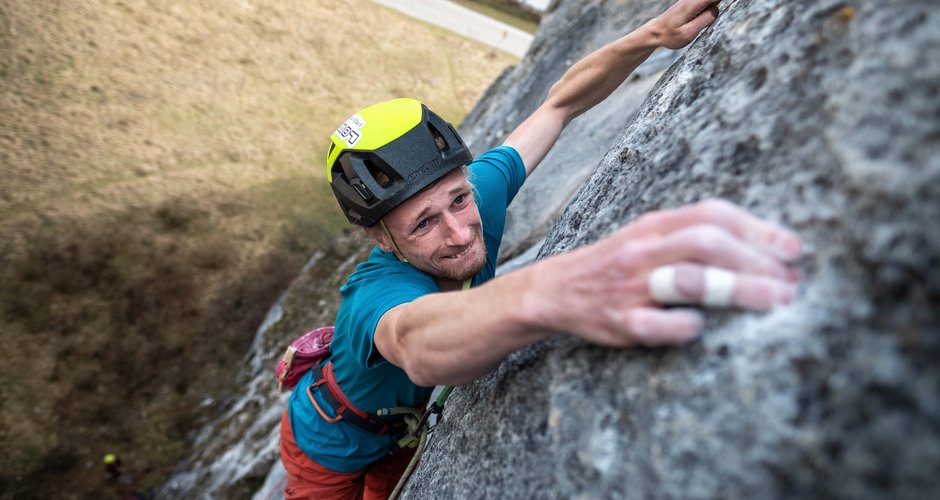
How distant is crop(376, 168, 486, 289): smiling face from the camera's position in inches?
114

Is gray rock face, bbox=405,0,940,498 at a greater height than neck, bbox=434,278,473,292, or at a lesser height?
greater

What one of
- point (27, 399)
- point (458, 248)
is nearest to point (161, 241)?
point (27, 399)

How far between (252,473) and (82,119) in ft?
35.1

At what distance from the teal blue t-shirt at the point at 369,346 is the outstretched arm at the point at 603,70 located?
8.8 inches

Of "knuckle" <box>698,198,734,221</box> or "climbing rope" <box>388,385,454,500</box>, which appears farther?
"climbing rope" <box>388,385,454,500</box>

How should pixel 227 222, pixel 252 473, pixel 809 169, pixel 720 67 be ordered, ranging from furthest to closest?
pixel 227 222, pixel 252 473, pixel 720 67, pixel 809 169

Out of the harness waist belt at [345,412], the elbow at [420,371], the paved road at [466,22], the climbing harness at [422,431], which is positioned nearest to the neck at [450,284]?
the climbing harness at [422,431]

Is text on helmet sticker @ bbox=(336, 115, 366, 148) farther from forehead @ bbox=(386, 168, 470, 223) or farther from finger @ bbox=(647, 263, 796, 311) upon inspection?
finger @ bbox=(647, 263, 796, 311)

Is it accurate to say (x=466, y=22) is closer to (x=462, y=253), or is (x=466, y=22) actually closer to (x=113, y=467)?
(x=113, y=467)

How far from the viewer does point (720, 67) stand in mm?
1875

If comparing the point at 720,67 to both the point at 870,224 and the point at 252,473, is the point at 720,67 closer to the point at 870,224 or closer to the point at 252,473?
the point at 870,224

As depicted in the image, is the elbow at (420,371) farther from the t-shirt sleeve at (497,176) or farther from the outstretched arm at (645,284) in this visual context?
the t-shirt sleeve at (497,176)

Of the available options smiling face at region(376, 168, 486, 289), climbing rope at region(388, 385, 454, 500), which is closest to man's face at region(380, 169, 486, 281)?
smiling face at region(376, 168, 486, 289)

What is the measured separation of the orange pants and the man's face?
1.86 meters
